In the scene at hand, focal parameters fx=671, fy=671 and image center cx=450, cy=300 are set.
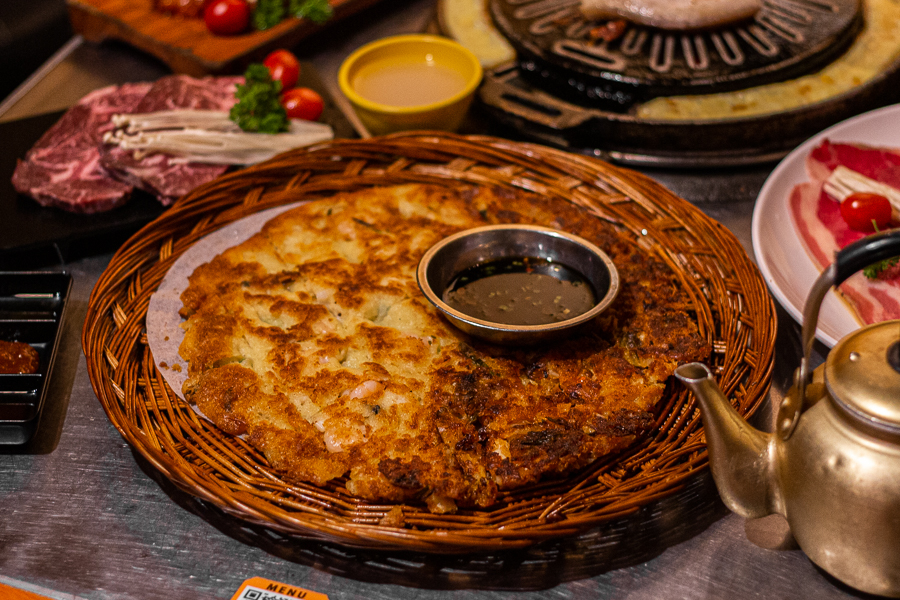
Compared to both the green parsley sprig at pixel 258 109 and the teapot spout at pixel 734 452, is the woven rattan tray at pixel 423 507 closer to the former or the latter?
the teapot spout at pixel 734 452

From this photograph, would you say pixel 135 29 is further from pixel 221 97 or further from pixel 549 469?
pixel 549 469

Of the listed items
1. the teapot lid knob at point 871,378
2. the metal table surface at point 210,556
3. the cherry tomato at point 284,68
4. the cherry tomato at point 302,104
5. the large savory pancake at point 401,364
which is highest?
the teapot lid knob at point 871,378

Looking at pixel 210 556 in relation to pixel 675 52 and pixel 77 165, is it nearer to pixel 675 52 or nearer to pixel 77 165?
pixel 77 165

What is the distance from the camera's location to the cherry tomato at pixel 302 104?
10.1 ft

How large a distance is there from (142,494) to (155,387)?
28 cm

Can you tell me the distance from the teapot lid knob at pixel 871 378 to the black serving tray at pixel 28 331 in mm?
1905

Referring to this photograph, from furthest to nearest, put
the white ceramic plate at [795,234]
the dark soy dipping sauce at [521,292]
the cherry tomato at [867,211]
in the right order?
the cherry tomato at [867,211] < the white ceramic plate at [795,234] < the dark soy dipping sauce at [521,292]

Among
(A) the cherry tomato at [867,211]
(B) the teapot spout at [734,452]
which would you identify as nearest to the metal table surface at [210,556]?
(B) the teapot spout at [734,452]

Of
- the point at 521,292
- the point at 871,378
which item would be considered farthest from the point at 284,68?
the point at 871,378

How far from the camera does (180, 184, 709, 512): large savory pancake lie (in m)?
1.54

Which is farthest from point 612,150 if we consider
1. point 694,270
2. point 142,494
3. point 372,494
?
point 142,494

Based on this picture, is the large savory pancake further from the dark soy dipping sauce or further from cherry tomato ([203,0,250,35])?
cherry tomato ([203,0,250,35])

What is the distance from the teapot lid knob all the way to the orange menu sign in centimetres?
113

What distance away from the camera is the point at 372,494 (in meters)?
1.48
